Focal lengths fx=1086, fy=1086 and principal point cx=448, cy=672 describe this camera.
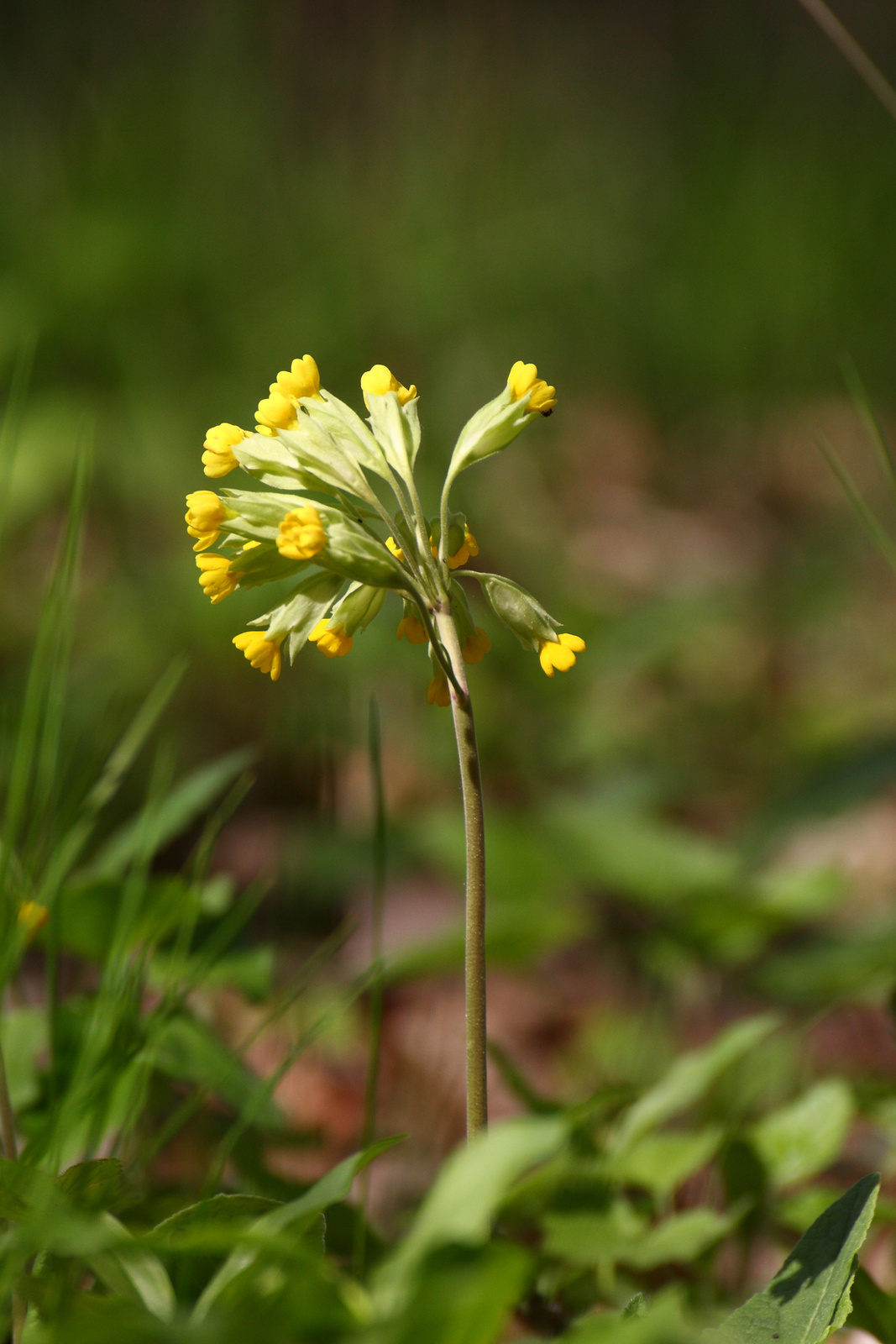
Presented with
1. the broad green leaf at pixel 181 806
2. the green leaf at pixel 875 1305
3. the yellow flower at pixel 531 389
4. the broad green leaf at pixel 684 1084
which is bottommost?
the green leaf at pixel 875 1305

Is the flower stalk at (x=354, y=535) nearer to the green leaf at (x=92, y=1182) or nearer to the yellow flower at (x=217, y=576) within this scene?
the yellow flower at (x=217, y=576)

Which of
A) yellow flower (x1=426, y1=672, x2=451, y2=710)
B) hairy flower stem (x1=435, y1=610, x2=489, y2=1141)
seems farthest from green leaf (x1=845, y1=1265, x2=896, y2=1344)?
yellow flower (x1=426, y1=672, x2=451, y2=710)

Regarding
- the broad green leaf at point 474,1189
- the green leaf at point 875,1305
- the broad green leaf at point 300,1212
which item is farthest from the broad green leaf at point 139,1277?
the green leaf at point 875,1305

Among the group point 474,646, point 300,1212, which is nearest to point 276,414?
point 474,646

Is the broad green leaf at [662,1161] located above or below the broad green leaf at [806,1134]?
above

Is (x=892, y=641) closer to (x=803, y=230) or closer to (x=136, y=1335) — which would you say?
(x=803, y=230)

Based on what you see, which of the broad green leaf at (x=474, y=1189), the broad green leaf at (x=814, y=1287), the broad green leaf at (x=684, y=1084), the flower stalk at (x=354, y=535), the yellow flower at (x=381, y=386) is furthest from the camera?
the broad green leaf at (x=684, y=1084)

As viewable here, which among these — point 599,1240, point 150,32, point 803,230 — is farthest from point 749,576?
point 150,32

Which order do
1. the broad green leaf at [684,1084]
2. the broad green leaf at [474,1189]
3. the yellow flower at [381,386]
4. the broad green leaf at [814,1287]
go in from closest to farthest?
the broad green leaf at [474,1189] < the broad green leaf at [814,1287] < the yellow flower at [381,386] < the broad green leaf at [684,1084]
